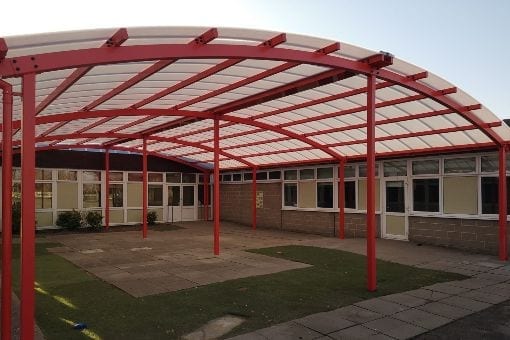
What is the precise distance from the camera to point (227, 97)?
9.55 metres

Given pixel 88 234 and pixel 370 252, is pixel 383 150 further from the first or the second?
pixel 88 234

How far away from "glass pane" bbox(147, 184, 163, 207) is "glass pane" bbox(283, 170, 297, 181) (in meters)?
7.23

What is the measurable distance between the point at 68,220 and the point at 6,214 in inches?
586

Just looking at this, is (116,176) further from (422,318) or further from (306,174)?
(422,318)

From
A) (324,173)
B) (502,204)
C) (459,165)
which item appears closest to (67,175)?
(324,173)

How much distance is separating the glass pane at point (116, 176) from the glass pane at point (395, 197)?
12.9 m

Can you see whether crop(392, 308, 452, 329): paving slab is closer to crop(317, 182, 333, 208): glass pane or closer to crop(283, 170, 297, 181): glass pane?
crop(317, 182, 333, 208): glass pane

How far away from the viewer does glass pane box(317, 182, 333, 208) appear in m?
16.3

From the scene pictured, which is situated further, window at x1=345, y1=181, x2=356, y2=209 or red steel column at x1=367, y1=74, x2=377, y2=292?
window at x1=345, y1=181, x2=356, y2=209

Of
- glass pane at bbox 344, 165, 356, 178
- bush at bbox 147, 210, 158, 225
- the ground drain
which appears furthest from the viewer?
bush at bbox 147, 210, 158, 225

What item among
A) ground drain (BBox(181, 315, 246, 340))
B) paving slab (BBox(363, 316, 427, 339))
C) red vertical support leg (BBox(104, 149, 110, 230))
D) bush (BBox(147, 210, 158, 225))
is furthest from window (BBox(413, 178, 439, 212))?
bush (BBox(147, 210, 158, 225))

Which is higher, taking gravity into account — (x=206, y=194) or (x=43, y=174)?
(x=43, y=174)

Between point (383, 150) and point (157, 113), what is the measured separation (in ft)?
24.5

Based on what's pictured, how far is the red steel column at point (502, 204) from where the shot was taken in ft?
33.8
